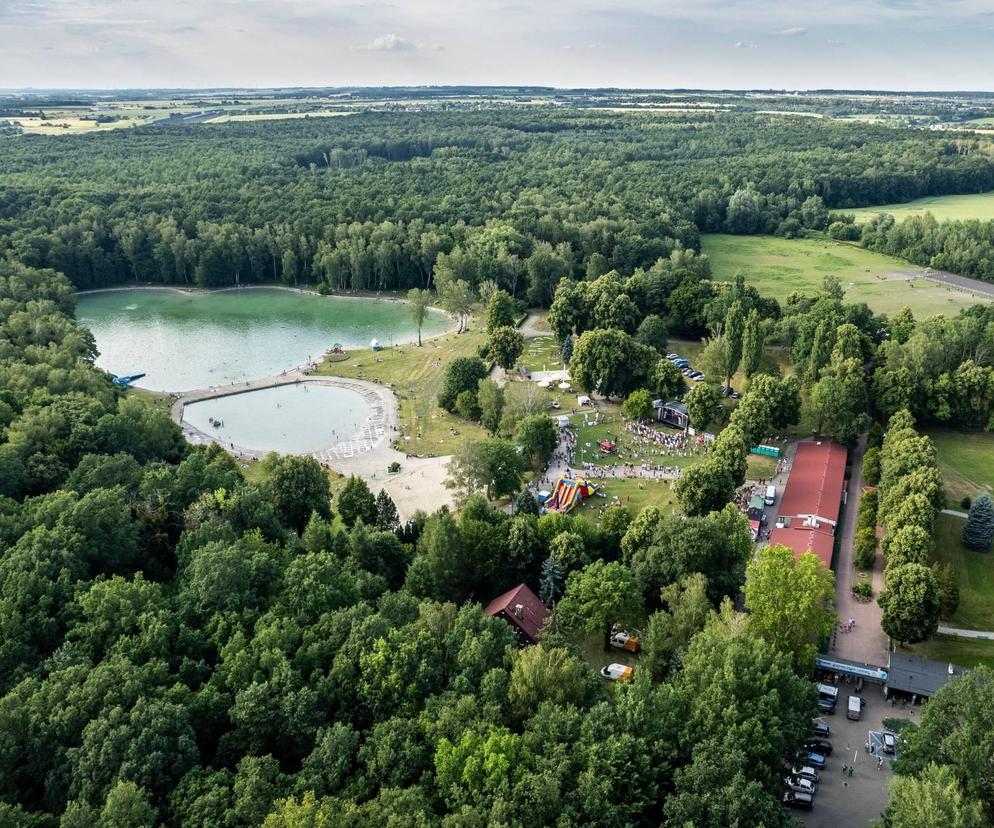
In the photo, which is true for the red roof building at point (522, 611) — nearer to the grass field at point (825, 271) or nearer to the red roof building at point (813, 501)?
the red roof building at point (813, 501)

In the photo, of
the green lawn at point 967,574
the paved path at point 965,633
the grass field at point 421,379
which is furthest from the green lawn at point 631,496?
the green lawn at point 967,574

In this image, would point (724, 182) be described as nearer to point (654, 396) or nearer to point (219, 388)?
point (654, 396)

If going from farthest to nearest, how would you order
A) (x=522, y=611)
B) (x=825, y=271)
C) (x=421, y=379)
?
1. (x=825, y=271)
2. (x=421, y=379)
3. (x=522, y=611)

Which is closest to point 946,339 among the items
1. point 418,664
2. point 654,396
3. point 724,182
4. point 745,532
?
point 654,396

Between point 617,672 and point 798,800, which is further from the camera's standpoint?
point 617,672

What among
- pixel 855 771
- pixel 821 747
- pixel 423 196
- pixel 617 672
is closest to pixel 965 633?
pixel 855 771

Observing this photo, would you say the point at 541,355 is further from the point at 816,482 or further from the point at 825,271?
the point at 825,271

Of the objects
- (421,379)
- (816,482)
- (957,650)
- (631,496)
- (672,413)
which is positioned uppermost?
(672,413)

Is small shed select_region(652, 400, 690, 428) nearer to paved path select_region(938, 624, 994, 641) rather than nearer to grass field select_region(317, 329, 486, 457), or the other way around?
grass field select_region(317, 329, 486, 457)
